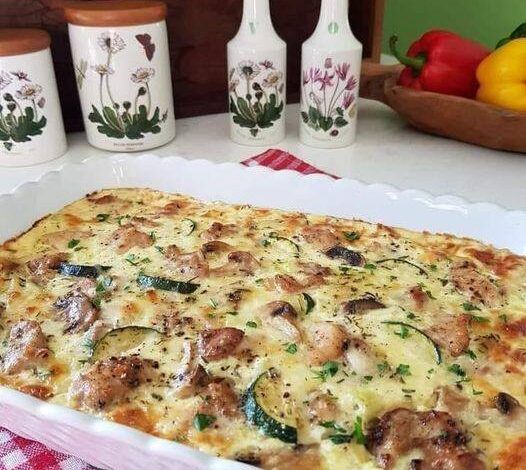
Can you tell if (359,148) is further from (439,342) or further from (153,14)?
(439,342)

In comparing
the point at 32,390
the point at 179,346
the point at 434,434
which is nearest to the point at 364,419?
the point at 434,434

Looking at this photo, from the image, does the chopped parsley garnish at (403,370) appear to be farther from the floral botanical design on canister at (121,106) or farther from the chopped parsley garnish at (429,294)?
the floral botanical design on canister at (121,106)

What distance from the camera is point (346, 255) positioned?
1.46 m

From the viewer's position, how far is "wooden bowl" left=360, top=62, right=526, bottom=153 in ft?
6.61

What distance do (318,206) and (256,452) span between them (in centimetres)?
83

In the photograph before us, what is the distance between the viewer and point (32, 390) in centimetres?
113

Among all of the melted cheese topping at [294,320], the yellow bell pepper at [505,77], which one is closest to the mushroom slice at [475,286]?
the melted cheese topping at [294,320]

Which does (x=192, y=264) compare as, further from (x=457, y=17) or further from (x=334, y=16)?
(x=457, y=17)

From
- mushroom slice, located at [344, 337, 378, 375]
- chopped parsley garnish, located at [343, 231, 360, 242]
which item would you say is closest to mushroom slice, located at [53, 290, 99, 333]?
mushroom slice, located at [344, 337, 378, 375]

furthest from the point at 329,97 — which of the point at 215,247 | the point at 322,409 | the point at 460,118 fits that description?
the point at 322,409

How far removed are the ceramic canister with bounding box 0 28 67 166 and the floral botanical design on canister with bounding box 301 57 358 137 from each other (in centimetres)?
76

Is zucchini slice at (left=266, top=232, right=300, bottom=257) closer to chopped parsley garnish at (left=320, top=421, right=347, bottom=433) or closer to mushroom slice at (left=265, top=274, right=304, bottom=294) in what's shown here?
mushroom slice at (left=265, top=274, right=304, bottom=294)

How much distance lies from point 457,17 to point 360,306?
2289 millimetres

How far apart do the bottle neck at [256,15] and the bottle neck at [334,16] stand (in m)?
0.17
